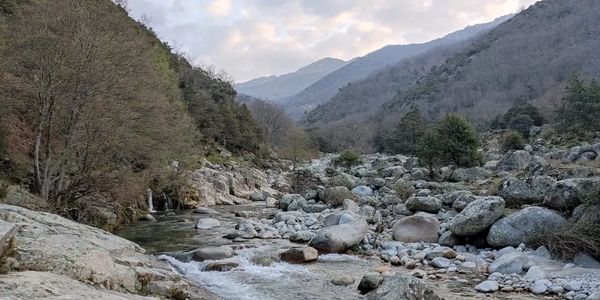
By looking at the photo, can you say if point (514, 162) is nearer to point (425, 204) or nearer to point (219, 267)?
point (425, 204)

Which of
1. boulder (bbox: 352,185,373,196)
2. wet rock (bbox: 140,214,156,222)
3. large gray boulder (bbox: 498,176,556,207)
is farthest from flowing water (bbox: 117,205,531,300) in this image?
boulder (bbox: 352,185,373,196)

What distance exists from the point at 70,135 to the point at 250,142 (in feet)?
157

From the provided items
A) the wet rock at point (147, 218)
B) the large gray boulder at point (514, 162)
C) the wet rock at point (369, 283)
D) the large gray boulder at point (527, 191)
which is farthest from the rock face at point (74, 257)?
the large gray boulder at point (514, 162)

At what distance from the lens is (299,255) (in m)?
14.4

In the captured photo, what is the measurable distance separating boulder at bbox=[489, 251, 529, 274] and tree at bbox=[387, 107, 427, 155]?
52426 mm

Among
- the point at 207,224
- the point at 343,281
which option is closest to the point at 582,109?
the point at 207,224

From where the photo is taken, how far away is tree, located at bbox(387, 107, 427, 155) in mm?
67006

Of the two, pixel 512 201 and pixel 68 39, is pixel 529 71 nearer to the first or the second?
pixel 512 201

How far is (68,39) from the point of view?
15.8 m

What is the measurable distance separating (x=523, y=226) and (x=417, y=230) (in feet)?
12.4

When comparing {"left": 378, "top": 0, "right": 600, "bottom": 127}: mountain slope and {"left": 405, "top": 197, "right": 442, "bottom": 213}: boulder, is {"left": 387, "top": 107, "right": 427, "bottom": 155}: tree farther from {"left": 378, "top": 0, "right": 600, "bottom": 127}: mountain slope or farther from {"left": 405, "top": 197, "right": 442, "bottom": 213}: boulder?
{"left": 405, "top": 197, "right": 442, "bottom": 213}: boulder

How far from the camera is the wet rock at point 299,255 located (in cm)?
1432

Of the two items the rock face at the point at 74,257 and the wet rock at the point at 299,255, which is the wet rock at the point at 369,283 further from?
the rock face at the point at 74,257

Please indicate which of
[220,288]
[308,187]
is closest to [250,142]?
[308,187]
